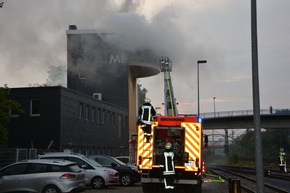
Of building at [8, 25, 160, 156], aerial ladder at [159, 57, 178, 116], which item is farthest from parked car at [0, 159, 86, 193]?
building at [8, 25, 160, 156]

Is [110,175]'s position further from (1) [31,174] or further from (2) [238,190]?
(2) [238,190]

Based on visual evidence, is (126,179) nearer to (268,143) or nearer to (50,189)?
(50,189)

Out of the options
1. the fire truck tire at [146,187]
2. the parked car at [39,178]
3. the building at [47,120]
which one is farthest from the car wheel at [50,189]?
the building at [47,120]

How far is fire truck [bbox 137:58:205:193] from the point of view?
16438 millimetres

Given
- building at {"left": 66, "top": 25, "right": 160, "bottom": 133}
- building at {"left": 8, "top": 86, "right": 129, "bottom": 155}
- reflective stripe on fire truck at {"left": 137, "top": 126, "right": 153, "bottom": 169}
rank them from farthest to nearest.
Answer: building at {"left": 66, "top": 25, "right": 160, "bottom": 133} → building at {"left": 8, "top": 86, "right": 129, "bottom": 155} → reflective stripe on fire truck at {"left": 137, "top": 126, "right": 153, "bottom": 169}

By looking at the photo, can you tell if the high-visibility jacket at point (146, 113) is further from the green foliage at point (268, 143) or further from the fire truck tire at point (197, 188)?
the green foliage at point (268, 143)

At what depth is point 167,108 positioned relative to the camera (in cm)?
2320

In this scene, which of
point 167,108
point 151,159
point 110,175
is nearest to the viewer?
point 151,159

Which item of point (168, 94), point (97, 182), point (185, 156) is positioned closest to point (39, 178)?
point (185, 156)

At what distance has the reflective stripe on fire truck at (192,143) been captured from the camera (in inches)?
647

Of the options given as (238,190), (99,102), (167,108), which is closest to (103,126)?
(99,102)

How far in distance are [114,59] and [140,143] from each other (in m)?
39.0

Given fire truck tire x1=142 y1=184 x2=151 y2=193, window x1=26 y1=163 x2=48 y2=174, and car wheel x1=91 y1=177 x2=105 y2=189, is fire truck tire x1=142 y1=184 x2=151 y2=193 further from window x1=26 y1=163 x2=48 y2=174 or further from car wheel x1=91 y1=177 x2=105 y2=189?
window x1=26 y1=163 x2=48 y2=174

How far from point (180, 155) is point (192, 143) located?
77 cm
